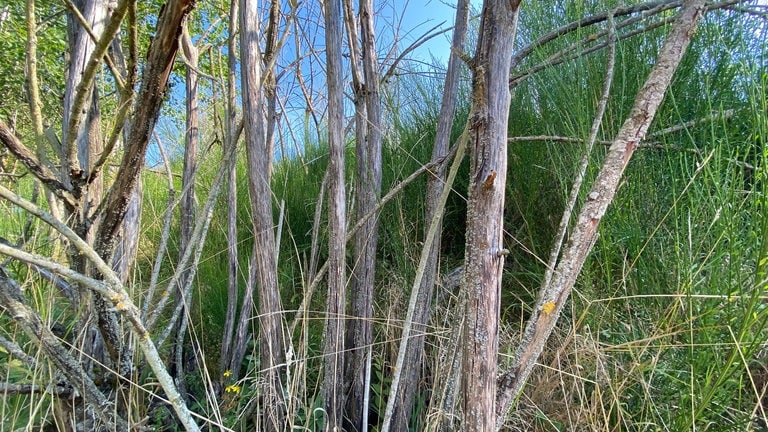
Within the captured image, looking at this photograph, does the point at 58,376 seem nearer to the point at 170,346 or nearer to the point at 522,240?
the point at 170,346

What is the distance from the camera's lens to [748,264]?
0.92 m

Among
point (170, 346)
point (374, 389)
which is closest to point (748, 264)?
point (374, 389)

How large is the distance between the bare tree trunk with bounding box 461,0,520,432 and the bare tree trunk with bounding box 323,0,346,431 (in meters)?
0.56

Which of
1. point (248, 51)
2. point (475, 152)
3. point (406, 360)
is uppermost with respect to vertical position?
point (248, 51)

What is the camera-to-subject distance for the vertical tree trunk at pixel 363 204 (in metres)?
1.24

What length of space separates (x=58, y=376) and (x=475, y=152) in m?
1.00

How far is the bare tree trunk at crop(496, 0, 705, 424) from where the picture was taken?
2.03 feet

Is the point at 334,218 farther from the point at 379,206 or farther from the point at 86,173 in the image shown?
the point at 86,173

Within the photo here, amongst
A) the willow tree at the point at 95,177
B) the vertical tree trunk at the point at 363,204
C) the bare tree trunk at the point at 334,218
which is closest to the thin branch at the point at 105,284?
the willow tree at the point at 95,177

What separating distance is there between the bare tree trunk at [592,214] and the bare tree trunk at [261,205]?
0.67 m

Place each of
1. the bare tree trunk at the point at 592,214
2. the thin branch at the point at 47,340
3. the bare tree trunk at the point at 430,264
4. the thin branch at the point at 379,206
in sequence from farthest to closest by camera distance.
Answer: the bare tree trunk at the point at 430,264
the thin branch at the point at 379,206
the thin branch at the point at 47,340
the bare tree trunk at the point at 592,214

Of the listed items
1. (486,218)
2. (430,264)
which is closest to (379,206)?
(430,264)

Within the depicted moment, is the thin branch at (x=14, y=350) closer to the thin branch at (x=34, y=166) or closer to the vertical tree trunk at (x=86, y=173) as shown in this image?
the vertical tree trunk at (x=86, y=173)

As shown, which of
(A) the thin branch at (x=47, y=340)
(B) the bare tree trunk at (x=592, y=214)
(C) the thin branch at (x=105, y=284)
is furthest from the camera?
(A) the thin branch at (x=47, y=340)
